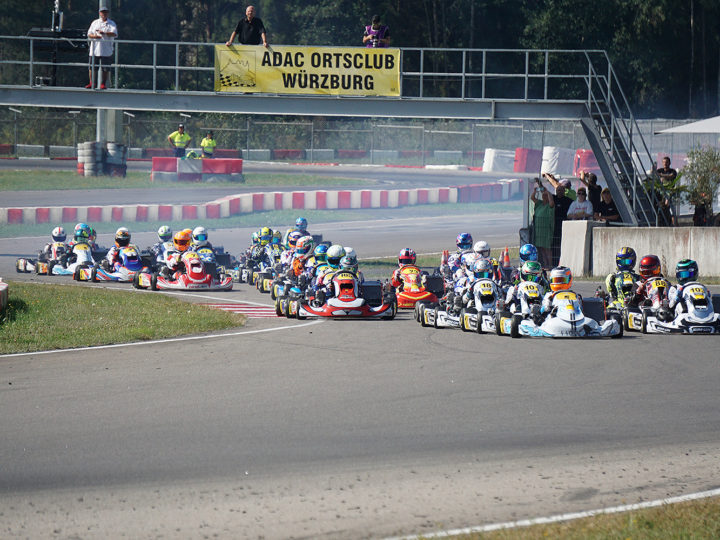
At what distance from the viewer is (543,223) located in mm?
22547

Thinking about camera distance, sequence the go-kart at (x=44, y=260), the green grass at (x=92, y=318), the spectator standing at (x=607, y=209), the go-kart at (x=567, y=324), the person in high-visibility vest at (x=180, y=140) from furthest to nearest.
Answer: the person in high-visibility vest at (x=180, y=140) → the spectator standing at (x=607, y=209) → the go-kart at (x=44, y=260) → the go-kart at (x=567, y=324) → the green grass at (x=92, y=318)

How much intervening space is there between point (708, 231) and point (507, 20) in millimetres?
35813

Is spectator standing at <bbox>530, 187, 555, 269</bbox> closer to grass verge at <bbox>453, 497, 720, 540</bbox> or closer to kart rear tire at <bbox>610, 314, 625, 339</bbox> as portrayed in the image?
kart rear tire at <bbox>610, 314, 625, 339</bbox>

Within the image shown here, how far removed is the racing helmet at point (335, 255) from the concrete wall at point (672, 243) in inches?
283

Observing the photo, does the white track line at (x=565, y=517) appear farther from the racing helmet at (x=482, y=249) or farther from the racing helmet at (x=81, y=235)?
the racing helmet at (x=81, y=235)

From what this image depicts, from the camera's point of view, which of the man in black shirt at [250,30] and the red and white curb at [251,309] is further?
the man in black shirt at [250,30]

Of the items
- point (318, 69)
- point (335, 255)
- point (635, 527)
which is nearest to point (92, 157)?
point (318, 69)

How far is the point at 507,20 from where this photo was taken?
55094 millimetres

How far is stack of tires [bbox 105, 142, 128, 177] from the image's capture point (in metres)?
37.6

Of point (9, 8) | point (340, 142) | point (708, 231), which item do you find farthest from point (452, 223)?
point (9, 8)

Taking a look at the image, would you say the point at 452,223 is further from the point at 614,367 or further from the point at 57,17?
the point at 614,367

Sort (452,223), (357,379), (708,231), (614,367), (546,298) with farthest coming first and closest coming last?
(452,223) → (708,231) → (546,298) → (614,367) → (357,379)

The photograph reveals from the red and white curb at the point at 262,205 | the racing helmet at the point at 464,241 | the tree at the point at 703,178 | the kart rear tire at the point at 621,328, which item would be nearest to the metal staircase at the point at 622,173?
the tree at the point at 703,178

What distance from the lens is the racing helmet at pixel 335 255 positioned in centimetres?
A: 1584
